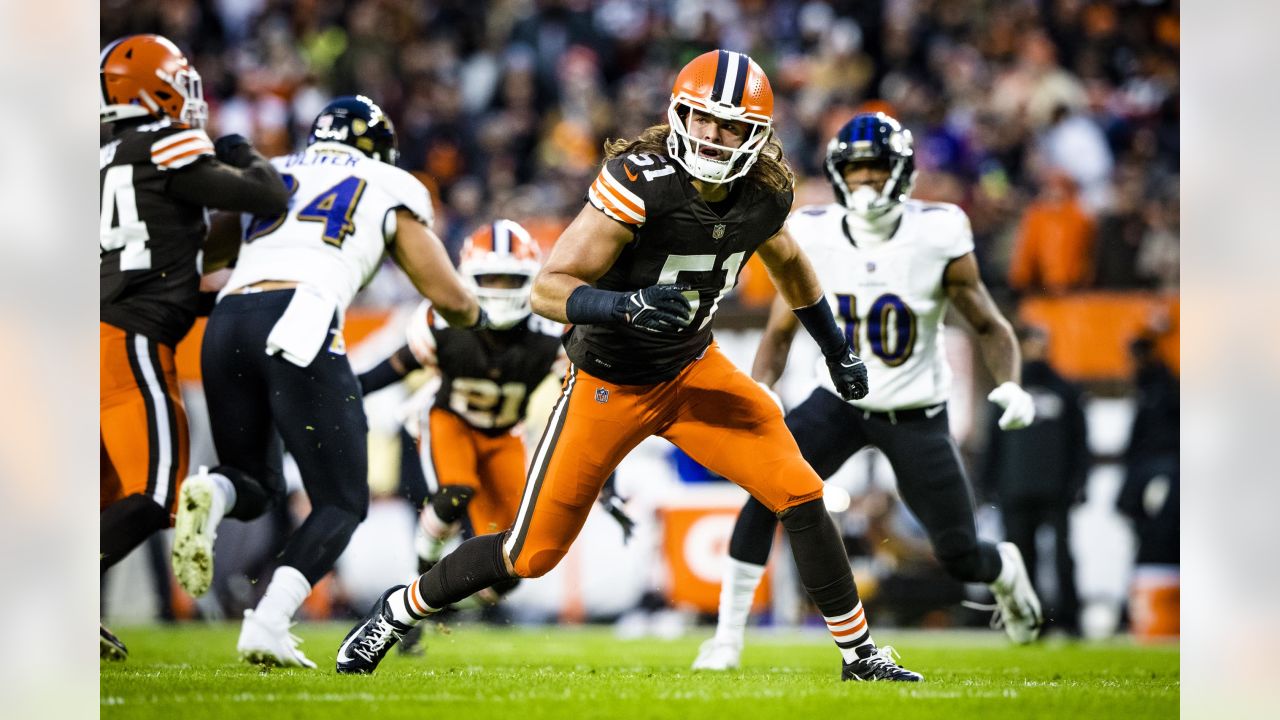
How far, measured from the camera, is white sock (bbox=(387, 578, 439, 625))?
14.3 feet

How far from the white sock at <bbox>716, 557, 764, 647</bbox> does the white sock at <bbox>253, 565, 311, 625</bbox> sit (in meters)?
1.45

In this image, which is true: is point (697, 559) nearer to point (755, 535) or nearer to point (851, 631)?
point (755, 535)

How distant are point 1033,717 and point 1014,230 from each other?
5.59 meters

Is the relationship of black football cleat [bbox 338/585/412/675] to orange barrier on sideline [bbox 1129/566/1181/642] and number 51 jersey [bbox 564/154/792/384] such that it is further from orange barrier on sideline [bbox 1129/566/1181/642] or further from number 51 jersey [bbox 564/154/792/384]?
orange barrier on sideline [bbox 1129/566/1181/642]

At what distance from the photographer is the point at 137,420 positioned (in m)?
4.88

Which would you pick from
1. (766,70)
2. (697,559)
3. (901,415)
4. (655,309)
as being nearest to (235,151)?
(655,309)

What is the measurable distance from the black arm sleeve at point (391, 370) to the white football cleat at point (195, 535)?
5.20 ft

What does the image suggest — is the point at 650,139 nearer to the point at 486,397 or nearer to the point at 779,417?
the point at 779,417

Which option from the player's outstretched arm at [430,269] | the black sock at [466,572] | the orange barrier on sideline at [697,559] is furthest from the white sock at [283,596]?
the orange barrier on sideline at [697,559]

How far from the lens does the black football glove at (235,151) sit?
5039 mm

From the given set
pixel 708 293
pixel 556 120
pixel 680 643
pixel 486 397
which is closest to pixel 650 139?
pixel 708 293

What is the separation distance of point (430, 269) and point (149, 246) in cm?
93

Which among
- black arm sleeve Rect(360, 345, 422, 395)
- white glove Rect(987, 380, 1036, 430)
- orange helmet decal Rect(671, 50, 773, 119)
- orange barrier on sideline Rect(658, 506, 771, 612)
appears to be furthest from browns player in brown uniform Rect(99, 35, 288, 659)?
orange barrier on sideline Rect(658, 506, 771, 612)
